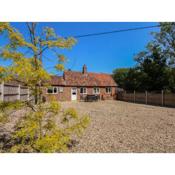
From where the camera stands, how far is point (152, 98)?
13.1 metres

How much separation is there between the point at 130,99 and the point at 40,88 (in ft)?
48.3

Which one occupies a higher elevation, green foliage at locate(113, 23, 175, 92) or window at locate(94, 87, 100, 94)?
green foliage at locate(113, 23, 175, 92)

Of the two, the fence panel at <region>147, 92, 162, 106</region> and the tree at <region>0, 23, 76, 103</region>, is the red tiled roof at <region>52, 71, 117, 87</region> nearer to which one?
the fence panel at <region>147, 92, 162, 106</region>

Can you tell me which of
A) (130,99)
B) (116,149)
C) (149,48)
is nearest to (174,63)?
(149,48)

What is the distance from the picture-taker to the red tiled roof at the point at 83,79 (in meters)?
16.9

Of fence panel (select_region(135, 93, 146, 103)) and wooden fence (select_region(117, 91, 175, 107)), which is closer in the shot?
wooden fence (select_region(117, 91, 175, 107))

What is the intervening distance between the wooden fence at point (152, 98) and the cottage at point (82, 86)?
98.4 inches

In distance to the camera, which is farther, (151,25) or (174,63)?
(174,63)

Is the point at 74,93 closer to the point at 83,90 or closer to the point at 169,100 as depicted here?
the point at 83,90

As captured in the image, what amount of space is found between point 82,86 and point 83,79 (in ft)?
3.31

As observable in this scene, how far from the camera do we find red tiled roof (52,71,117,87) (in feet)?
55.4

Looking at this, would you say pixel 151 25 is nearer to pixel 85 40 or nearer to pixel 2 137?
pixel 85 40

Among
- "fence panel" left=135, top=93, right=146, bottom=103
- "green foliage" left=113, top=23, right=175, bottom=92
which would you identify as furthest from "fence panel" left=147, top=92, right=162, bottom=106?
"green foliage" left=113, top=23, right=175, bottom=92
